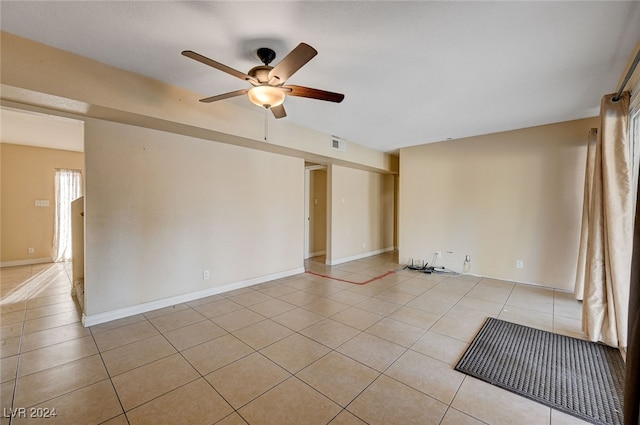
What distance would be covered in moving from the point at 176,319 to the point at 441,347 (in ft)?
9.30

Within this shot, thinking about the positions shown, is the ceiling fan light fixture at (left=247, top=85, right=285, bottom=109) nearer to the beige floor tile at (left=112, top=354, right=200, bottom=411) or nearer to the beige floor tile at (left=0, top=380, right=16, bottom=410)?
the beige floor tile at (left=112, top=354, right=200, bottom=411)

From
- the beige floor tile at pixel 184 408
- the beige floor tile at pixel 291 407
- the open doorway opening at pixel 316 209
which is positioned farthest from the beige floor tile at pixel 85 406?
the open doorway opening at pixel 316 209

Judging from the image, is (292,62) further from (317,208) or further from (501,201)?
(317,208)

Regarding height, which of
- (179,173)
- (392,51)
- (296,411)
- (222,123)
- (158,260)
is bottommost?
(296,411)

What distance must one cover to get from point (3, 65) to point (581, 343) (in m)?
5.53

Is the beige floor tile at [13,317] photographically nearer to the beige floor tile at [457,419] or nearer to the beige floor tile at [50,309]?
the beige floor tile at [50,309]

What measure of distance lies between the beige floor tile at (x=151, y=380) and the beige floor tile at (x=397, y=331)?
1.70 meters

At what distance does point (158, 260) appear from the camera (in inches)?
126

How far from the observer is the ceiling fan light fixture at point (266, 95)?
2.12 metres

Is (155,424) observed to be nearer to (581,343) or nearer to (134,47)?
(134,47)

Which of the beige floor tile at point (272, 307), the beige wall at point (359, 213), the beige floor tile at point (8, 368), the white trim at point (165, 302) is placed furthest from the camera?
the beige wall at point (359, 213)

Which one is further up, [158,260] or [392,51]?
[392,51]

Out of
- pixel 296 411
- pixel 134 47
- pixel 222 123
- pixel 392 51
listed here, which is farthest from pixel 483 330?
pixel 134 47

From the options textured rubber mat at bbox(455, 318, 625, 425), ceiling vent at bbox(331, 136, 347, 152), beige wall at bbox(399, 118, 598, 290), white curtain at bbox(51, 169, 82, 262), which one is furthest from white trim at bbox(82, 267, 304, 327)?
white curtain at bbox(51, 169, 82, 262)
